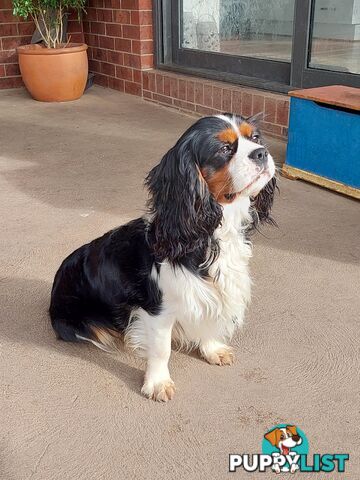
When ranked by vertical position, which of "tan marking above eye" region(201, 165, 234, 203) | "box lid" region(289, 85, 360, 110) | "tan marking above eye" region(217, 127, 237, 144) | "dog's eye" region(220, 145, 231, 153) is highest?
"tan marking above eye" region(217, 127, 237, 144)

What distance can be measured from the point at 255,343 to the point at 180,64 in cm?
482

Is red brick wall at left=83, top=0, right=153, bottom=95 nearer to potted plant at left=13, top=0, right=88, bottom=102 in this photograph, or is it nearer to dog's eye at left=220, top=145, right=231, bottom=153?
potted plant at left=13, top=0, right=88, bottom=102

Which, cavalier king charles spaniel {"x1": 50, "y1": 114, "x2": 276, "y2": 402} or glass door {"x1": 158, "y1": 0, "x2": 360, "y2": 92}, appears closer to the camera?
cavalier king charles spaniel {"x1": 50, "y1": 114, "x2": 276, "y2": 402}

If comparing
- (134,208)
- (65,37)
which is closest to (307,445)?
(134,208)

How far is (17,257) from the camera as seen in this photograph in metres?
2.91


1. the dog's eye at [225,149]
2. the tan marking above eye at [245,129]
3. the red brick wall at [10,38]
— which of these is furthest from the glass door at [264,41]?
the dog's eye at [225,149]

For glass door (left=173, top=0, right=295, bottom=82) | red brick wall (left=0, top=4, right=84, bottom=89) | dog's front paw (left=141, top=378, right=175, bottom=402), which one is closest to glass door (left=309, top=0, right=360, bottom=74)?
glass door (left=173, top=0, right=295, bottom=82)

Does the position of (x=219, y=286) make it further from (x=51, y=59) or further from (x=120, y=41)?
(x=120, y=41)

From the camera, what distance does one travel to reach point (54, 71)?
637 centimetres

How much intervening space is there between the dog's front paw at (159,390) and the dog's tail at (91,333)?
269 mm

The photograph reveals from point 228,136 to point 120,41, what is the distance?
568cm

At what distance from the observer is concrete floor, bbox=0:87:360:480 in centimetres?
167

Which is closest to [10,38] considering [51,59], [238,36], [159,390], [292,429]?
[51,59]
